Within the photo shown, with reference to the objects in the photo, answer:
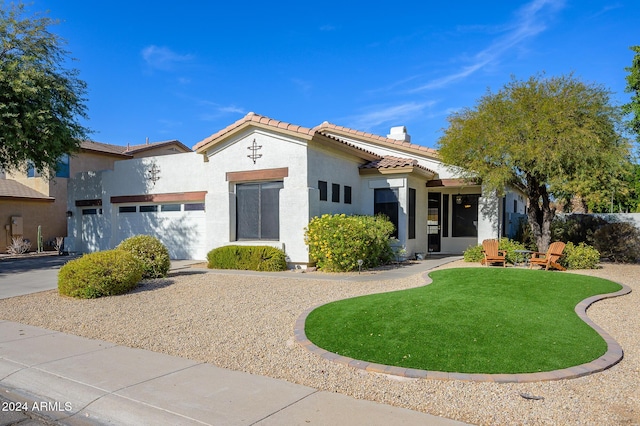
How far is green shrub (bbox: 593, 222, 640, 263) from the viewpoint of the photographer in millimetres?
16297

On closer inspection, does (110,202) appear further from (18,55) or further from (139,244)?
(139,244)

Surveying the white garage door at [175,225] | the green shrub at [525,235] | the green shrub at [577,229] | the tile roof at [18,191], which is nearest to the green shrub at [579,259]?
the green shrub at [525,235]

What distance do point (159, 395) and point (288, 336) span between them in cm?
243

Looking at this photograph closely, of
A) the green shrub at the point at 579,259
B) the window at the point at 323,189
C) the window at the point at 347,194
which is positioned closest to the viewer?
the green shrub at the point at 579,259

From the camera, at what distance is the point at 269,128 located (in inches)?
571

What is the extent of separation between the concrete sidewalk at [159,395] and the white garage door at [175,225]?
12104 millimetres

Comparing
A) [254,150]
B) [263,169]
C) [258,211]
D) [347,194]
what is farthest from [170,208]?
[347,194]

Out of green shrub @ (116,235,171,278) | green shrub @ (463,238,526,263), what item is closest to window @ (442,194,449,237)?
green shrub @ (463,238,526,263)

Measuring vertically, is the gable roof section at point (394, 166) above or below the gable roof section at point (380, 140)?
below

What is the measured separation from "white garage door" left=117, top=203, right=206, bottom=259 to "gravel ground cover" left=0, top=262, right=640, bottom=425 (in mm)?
5349

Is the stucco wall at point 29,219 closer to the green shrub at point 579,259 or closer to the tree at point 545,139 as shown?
the tree at point 545,139

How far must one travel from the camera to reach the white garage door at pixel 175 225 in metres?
18.3

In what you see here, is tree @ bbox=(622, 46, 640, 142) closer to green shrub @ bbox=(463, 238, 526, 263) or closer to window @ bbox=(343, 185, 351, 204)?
green shrub @ bbox=(463, 238, 526, 263)

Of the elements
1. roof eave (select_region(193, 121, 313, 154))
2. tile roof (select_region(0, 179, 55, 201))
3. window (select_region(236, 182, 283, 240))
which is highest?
roof eave (select_region(193, 121, 313, 154))
